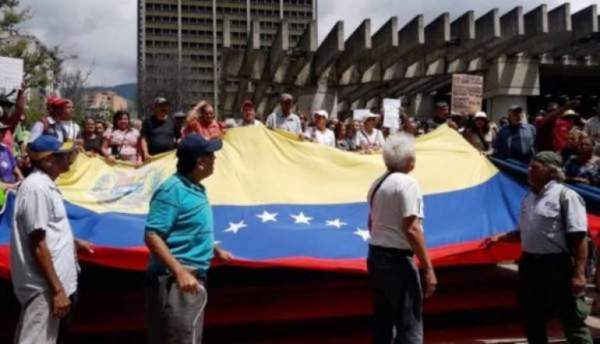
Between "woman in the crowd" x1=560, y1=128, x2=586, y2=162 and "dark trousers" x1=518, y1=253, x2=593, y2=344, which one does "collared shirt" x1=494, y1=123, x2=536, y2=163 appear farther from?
"dark trousers" x1=518, y1=253, x2=593, y2=344

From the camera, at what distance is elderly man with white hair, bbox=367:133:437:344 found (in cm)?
516

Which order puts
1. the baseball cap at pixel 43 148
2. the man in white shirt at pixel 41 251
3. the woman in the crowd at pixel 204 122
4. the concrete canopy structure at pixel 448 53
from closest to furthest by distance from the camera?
1. the man in white shirt at pixel 41 251
2. the baseball cap at pixel 43 148
3. the woman in the crowd at pixel 204 122
4. the concrete canopy structure at pixel 448 53

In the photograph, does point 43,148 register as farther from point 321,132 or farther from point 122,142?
point 321,132

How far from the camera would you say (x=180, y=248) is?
4488 mm

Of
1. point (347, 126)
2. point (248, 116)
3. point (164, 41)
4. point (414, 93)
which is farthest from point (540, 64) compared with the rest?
point (164, 41)

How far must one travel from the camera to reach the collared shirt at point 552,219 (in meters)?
5.64

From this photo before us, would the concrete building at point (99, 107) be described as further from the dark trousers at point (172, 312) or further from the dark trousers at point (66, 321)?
the dark trousers at point (172, 312)

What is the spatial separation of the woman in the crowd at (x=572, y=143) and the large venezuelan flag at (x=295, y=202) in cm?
124

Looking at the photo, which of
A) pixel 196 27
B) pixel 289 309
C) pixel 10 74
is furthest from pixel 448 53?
pixel 196 27

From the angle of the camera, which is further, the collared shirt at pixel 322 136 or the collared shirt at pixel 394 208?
the collared shirt at pixel 322 136

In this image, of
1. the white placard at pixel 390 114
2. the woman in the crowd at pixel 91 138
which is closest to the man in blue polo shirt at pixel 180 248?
the woman in the crowd at pixel 91 138

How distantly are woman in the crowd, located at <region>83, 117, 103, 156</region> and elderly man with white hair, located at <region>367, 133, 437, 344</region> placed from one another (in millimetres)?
5908

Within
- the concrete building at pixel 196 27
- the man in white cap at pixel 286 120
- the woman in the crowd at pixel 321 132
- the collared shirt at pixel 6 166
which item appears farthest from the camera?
the concrete building at pixel 196 27

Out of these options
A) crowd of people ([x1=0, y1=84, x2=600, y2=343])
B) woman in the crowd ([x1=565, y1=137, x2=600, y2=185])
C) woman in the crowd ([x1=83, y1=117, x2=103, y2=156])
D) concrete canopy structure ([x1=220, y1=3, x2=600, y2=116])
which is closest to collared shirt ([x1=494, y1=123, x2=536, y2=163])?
woman in the crowd ([x1=565, y1=137, x2=600, y2=185])
